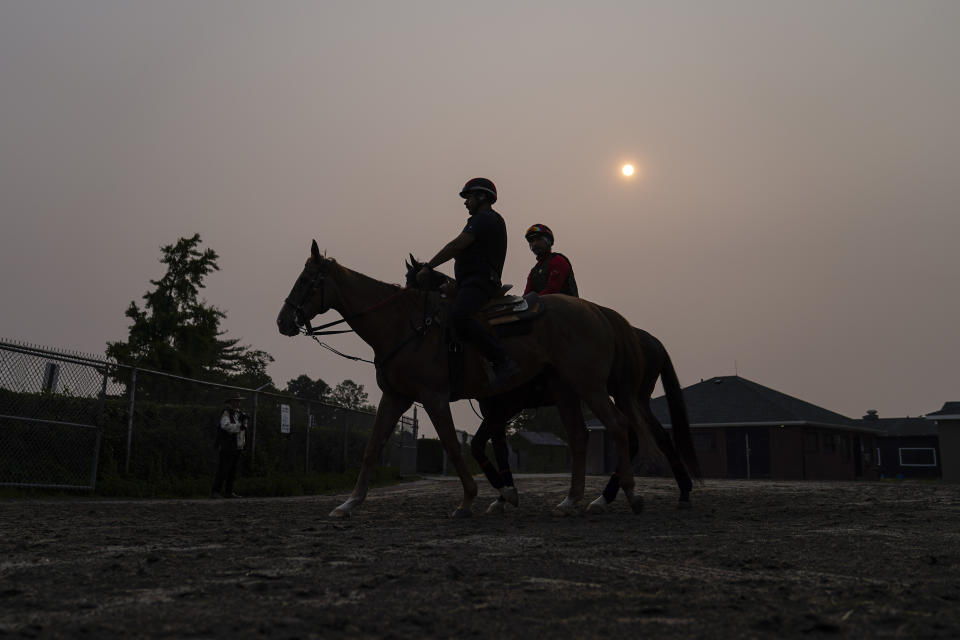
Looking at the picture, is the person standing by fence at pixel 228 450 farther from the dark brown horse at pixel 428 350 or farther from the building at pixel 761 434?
the building at pixel 761 434

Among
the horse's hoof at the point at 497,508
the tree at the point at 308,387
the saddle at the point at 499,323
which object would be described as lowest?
the horse's hoof at the point at 497,508

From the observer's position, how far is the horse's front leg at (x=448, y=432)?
285 inches

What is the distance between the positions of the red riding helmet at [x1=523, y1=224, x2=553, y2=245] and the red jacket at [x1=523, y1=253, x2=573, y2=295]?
0.22 m

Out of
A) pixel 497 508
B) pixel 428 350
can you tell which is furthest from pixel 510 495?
pixel 428 350

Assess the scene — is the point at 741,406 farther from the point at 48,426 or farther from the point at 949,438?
the point at 48,426

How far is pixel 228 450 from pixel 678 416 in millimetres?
7702

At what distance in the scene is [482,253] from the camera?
7535 millimetres

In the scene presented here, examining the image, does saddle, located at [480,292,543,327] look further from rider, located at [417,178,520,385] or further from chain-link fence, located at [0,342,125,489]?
chain-link fence, located at [0,342,125,489]

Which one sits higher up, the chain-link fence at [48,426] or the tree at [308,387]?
the tree at [308,387]

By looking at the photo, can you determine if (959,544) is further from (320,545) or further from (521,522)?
(320,545)

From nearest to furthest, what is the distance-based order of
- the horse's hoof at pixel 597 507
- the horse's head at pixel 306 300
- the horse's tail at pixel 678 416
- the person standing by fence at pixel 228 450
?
the horse's head at pixel 306 300 < the horse's hoof at pixel 597 507 < the horse's tail at pixel 678 416 < the person standing by fence at pixel 228 450

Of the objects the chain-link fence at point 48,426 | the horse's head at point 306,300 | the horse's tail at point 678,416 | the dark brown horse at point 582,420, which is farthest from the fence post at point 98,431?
the horse's tail at point 678,416

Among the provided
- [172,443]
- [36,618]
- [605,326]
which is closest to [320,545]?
[36,618]

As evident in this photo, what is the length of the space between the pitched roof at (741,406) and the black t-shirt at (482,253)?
97.1 feet
